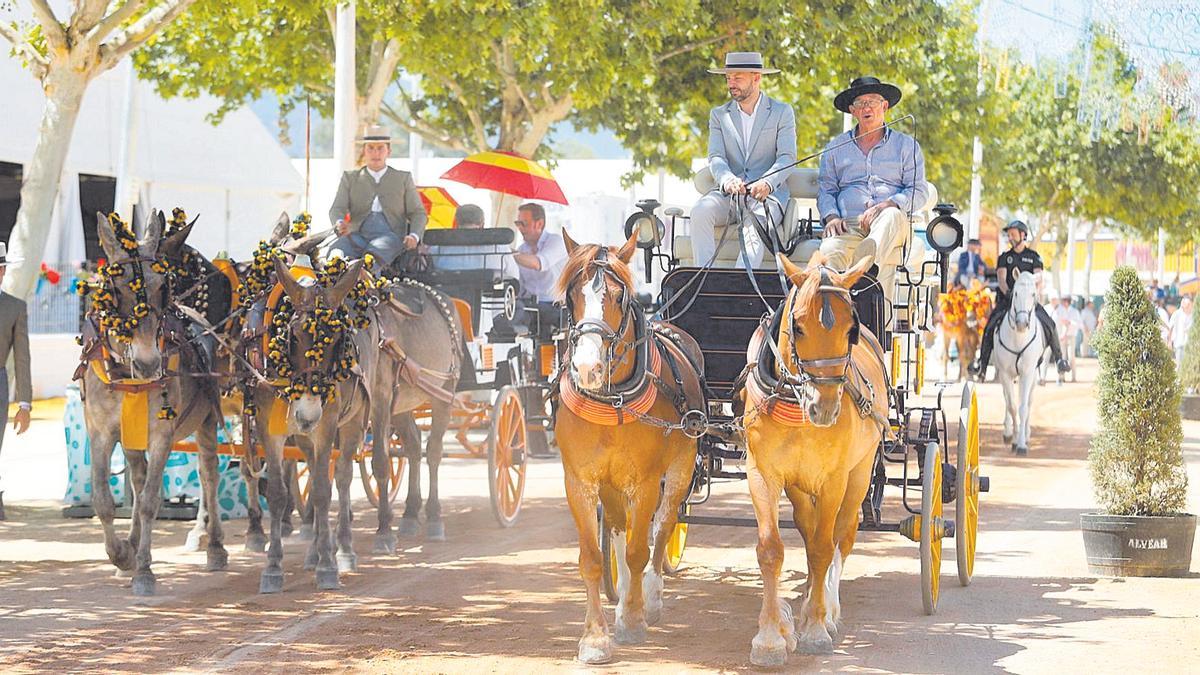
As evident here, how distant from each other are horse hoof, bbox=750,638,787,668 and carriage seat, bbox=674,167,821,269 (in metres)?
2.60

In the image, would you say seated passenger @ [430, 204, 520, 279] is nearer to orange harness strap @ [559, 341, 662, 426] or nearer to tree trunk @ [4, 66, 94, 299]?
tree trunk @ [4, 66, 94, 299]

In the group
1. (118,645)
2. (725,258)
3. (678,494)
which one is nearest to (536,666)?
(678,494)

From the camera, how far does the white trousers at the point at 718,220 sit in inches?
370

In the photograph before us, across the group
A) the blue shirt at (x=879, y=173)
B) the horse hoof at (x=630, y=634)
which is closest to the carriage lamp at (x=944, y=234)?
the blue shirt at (x=879, y=173)

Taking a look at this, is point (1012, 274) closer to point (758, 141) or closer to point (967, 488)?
point (967, 488)

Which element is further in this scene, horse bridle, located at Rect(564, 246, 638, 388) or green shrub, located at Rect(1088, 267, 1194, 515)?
green shrub, located at Rect(1088, 267, 1194, 515)

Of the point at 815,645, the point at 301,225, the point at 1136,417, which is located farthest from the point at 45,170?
the point at 1136,417

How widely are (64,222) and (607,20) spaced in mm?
11616

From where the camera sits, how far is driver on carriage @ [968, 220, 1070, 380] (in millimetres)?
19328

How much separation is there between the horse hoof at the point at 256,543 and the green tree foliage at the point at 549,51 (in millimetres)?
5067

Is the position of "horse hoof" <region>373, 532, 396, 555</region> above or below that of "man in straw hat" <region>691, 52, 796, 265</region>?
below

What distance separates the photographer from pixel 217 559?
1055 centimetres

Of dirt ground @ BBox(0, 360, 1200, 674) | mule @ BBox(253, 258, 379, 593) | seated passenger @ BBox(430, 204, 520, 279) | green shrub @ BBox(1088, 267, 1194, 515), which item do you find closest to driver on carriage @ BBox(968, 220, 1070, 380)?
dirt ground @ BBox(0, 360, 1200, 674)

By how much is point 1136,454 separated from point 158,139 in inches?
876
